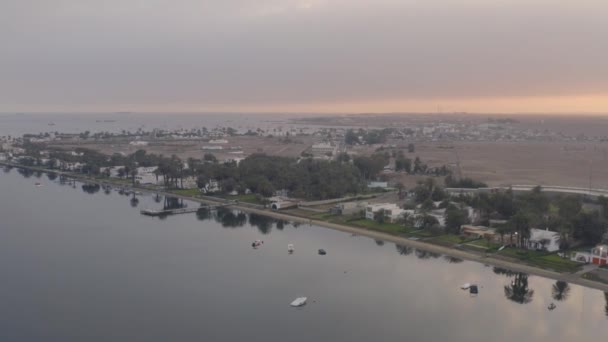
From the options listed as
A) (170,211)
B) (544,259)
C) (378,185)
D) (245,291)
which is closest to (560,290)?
(544,259)

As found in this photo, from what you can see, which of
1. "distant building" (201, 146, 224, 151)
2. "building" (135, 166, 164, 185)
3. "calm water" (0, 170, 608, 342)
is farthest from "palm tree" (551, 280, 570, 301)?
"distant building" (201, 146, 224, 151)

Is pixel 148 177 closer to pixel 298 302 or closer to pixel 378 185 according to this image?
pixel 378 185

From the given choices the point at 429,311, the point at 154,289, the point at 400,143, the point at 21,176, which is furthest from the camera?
the point at 400,143

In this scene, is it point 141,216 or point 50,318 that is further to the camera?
point 141,216

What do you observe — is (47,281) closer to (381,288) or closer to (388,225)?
(381,288)

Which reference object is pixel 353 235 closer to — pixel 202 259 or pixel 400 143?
pixel 202 259

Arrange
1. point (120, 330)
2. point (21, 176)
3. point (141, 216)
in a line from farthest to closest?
1. point (21, 176)
2. point (141, 216)
3. point (120, 330)

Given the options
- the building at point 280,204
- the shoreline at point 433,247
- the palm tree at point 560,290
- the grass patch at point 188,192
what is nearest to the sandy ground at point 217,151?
the grass patch at point 188,192

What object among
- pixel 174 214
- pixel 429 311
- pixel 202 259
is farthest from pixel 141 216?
pixel 429 311

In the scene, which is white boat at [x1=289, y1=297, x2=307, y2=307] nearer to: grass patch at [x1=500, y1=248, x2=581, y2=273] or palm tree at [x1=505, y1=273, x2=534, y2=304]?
palm tree at [x1=505, y1=273, x2=534, y2=304]
